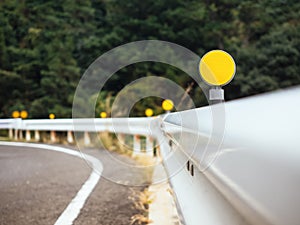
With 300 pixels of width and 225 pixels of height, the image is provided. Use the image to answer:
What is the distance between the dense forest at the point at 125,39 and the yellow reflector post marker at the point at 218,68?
904 inches

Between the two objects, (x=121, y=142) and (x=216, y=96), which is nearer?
(x=216, y=96)

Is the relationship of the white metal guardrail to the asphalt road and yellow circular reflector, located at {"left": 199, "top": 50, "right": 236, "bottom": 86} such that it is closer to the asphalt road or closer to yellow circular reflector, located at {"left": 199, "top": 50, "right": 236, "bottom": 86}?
yellow circular reflector, located at {"left": 199, "top": 50, "right": 236, "bottom": 86}

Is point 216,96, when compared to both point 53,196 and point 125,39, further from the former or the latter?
point 125,39

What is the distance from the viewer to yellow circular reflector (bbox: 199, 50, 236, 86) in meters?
1.87

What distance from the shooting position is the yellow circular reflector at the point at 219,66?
1.87m

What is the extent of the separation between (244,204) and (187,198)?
135 cm

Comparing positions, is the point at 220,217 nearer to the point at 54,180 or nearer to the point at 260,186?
the point at 260,186

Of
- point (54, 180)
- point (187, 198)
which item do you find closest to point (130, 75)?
point (54, 180)

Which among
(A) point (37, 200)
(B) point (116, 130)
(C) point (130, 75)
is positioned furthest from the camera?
(C) point (130, 75)

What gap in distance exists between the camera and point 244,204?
2.09ft

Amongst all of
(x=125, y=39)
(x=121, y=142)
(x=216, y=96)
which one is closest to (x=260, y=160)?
(x=216, y=96)

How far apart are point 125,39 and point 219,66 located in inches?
1131

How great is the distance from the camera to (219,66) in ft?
6.23

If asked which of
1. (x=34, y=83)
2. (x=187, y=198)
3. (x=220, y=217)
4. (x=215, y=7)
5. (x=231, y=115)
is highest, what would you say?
(x=215, y=7)
